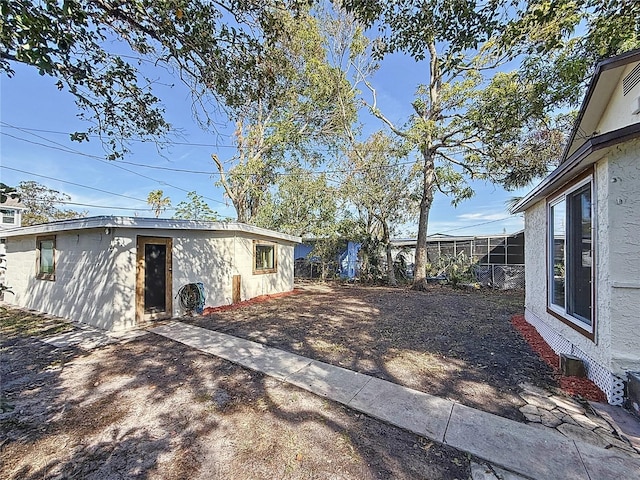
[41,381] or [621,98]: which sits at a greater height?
[621,98]

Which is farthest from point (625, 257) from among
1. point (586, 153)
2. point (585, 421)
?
point (585, 421)

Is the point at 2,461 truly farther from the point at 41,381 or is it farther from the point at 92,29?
the point at 92,29

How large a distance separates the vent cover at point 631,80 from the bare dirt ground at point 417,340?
414 centimetres

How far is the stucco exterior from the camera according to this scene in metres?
5.94

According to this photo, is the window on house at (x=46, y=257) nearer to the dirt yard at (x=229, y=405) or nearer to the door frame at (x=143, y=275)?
the dirt yard at (x=229, y=405)

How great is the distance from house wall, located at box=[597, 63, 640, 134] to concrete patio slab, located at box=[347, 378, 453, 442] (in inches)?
184

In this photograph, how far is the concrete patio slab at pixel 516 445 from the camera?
2.05 metres

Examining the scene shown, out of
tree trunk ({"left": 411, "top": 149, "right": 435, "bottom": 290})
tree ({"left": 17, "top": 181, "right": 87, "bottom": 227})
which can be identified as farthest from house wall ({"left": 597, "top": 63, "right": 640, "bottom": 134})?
tree ({"left": 17, "top": 181, "right": 87, "bottom": 227})

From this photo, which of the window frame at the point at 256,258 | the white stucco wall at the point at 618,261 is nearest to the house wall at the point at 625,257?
the white stucco wall at the point at 618,261

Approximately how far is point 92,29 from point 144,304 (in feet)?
16.7

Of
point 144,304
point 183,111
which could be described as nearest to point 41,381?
point 144,304

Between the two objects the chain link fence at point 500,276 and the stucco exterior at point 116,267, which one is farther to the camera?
the chain link fence at point 500,276

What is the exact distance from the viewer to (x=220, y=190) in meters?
16.0

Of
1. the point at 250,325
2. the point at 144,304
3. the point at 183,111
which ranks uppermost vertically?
the point at 183,111
